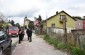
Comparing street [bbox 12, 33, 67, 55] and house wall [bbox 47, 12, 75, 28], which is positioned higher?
house wall [bbox 47, 12, 75, 28]

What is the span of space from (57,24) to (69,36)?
56.0 m

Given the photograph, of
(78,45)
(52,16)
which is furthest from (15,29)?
(52,16)

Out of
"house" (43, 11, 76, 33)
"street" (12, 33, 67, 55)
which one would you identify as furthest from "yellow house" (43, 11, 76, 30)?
"street" (12, 33, 67, 55)

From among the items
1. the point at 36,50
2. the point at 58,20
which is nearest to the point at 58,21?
the point at 58,20

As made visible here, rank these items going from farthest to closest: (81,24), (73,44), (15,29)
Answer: (81,24)
(15,29)
(73,44)

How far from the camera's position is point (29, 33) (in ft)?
94.1

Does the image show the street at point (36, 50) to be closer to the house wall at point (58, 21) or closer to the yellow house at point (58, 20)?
the yellow house at point (58, 20)

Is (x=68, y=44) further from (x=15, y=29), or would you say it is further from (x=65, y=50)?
(x=15, y=29)

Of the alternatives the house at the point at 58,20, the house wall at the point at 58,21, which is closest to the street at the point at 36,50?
the house at the point at 58,20

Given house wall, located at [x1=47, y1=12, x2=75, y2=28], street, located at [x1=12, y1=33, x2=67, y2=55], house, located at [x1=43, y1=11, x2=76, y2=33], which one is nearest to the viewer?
street, located at [x1=12, y1=33, x2=67, y2=55]

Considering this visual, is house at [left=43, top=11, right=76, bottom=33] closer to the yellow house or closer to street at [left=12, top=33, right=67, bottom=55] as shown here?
the yellow house

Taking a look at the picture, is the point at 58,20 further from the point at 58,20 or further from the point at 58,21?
the point at 58,21

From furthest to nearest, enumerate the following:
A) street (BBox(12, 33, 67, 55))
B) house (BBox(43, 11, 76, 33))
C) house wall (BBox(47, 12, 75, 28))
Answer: house wall (BBox(47, 12, 75, 28)) < house (BBox(43, 11, 76, 33)) < street (BBox(12, 33, 67, 55))

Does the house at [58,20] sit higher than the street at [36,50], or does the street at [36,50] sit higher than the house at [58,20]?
the house at [58,20]
